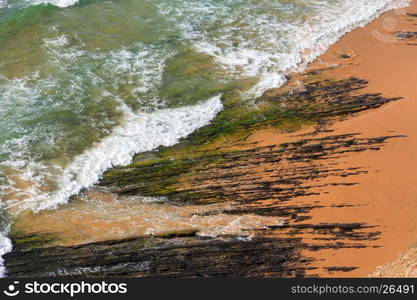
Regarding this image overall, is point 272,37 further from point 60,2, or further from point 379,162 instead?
point 60,2

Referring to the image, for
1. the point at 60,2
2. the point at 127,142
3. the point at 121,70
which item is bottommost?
the point at 127,142

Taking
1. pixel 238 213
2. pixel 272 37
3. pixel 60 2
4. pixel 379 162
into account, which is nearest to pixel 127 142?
pixel 238 213

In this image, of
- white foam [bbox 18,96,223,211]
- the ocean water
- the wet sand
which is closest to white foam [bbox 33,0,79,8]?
the ocean water

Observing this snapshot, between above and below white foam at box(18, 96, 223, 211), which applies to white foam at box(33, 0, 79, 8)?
above

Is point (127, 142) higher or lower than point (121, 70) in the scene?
lower

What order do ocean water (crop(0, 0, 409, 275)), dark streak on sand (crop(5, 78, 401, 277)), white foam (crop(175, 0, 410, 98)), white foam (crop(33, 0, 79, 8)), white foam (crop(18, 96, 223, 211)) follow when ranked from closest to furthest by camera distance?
dark streak on sand (crop(5, 78, 401, 277))
white foam (crop(18, 96, 223, 211))
ocean water (crop(0, 0, 409, 275))
white foam (crop(175, 0, 410, 98))
white foam (crop(33, 0, 79, 8))

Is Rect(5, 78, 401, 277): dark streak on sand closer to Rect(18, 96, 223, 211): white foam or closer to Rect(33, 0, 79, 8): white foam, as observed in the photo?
Rect(18, 96, 223, 211): white foam

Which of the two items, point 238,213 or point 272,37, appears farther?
point 272,37
